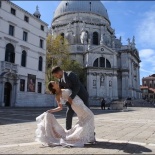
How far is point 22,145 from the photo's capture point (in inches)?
216

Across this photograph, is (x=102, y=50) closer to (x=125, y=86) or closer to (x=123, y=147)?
(x=125, y=86)

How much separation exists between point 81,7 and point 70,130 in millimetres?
67248

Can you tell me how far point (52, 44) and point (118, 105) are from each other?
59.9 ft

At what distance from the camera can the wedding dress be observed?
539 cm

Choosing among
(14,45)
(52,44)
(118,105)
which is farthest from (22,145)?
(52,44)

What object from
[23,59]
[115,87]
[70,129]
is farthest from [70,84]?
[115,87]

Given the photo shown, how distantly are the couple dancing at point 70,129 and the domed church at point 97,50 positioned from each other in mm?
50562

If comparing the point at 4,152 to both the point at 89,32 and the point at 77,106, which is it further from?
the point at 89,32

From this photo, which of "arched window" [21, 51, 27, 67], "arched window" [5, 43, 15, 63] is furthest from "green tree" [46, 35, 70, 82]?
"arched window" [5, 43, 15, 63]

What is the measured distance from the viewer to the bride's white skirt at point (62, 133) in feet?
17.7

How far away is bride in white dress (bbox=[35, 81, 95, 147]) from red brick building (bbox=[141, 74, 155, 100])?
103735 millimetres

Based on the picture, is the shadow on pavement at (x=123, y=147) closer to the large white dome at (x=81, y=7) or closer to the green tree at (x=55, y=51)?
the green tree at (x=55, y=51)

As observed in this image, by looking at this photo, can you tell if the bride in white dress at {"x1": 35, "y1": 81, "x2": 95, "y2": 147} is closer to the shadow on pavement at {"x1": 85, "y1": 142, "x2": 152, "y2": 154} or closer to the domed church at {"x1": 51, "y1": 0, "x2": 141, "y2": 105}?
the shadow on pavement at {"x1": 85, "y1": 142, "x2": 152, "y2": 154}

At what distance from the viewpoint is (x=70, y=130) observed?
5570 millimetres
